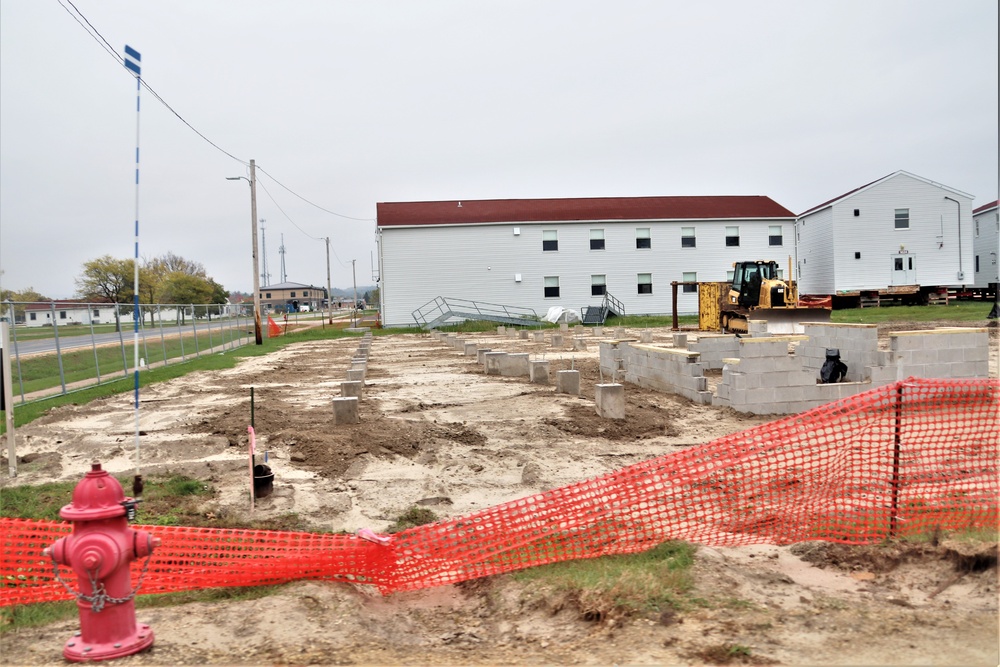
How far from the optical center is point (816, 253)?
51.2 meters

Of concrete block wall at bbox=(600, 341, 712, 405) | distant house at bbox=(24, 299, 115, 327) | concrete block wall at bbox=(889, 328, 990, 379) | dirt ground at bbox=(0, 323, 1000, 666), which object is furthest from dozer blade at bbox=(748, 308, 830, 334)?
distant house at bbox=(24, 299, 115, 327)

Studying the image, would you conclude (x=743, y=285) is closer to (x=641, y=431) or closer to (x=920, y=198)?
(x=641, y=431)

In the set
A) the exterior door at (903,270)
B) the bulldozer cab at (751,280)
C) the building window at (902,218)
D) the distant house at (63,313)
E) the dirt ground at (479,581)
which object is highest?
the building window at (902,218)

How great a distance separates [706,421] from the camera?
1141 cm

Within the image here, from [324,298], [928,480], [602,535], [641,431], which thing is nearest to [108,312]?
[641,431]

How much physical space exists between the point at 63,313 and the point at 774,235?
44.3 metres

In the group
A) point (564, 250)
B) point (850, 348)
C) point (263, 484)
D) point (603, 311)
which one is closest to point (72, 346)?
point (263, 484)

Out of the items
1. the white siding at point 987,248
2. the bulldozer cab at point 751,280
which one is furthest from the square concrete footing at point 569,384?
the white siding at point 987,248

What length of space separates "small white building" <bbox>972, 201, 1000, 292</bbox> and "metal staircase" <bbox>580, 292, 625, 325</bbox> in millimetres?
26963

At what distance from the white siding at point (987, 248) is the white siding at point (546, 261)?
1588 cm

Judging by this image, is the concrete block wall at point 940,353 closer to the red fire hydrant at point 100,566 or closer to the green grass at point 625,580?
the green grass at point 625,580

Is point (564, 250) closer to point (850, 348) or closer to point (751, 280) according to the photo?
point (751, 280)

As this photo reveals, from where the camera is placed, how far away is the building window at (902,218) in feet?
159

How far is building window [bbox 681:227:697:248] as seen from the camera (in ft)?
165
